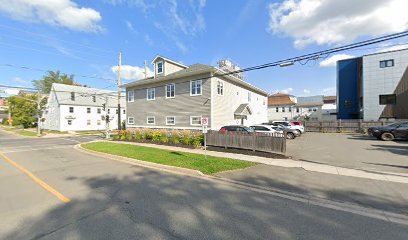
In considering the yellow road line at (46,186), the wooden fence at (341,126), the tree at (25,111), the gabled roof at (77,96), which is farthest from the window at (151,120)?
the tree at (25,111)

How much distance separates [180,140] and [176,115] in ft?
13.1

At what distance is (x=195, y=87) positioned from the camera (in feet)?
58.7

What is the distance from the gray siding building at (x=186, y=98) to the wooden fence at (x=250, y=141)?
10.7 ft

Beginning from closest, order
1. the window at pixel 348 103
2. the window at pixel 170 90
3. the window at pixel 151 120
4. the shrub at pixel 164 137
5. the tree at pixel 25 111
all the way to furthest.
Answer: the shrub at pixel 164 137
the window at pixel 170 90
the window at pixel 151 120
the window at pixel 348 103
the tree at pixel 25 111

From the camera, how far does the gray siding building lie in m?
17.2

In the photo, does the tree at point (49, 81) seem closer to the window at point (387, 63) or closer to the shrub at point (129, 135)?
the shrub at point (129, 135)

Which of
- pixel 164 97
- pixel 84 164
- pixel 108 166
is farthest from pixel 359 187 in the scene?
pixel 164 97

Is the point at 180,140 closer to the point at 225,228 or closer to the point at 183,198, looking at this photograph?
the point at 183,198

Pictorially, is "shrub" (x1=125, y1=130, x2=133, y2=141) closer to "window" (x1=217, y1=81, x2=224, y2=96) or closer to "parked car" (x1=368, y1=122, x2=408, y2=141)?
"window" (x1=217, y1=81, x2=224, y2=96)

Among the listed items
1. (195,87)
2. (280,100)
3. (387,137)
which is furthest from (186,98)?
(280,100)

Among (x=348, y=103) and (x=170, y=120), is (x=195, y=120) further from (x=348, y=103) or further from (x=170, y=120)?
(x=348, y=103)

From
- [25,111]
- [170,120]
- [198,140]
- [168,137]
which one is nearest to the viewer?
[198,140]

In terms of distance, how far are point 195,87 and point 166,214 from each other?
47.7 feet

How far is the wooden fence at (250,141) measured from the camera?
10953 mm
